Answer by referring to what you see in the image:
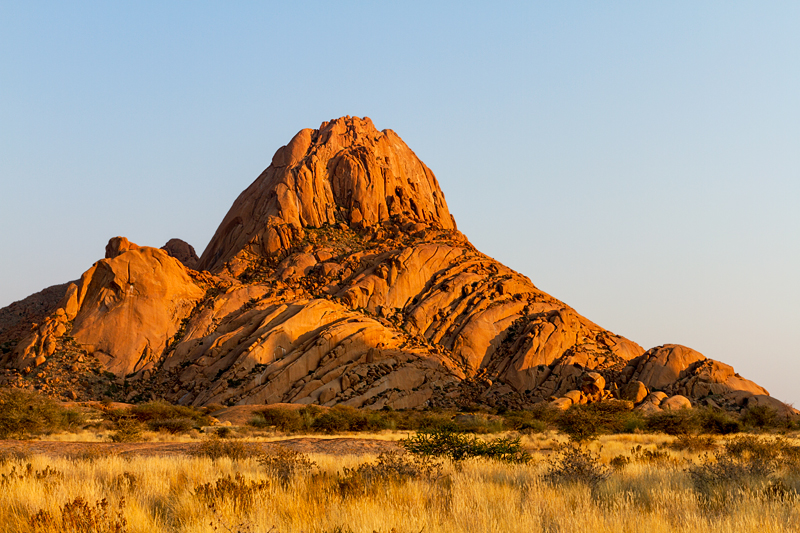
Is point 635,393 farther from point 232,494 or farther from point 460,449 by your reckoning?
point 232,494

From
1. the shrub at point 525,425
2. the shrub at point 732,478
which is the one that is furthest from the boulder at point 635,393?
the shrub at point 732,478

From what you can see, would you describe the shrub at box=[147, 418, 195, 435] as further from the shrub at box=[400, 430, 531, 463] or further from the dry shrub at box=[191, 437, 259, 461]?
the shrub at box=[400, 430, 531, 463]

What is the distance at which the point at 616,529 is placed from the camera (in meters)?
7.62

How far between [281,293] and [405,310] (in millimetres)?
15781

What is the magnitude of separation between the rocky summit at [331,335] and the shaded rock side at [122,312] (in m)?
0.17

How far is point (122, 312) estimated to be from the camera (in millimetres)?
69625

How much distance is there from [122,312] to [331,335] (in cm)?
2436

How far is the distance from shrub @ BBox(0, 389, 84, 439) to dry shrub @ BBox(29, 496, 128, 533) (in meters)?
26.1

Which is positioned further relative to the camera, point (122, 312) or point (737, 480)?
point (122, 312)

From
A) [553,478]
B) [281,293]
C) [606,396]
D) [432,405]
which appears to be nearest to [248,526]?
[553,478]

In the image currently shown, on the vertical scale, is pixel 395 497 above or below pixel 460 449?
above

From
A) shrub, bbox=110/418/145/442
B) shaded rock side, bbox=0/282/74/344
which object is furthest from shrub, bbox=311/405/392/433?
A: shaded rock side, bbox=0/282/74/344

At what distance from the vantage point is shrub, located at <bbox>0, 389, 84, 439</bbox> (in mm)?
30219

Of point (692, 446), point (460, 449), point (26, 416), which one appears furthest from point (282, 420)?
point (692, 446)
